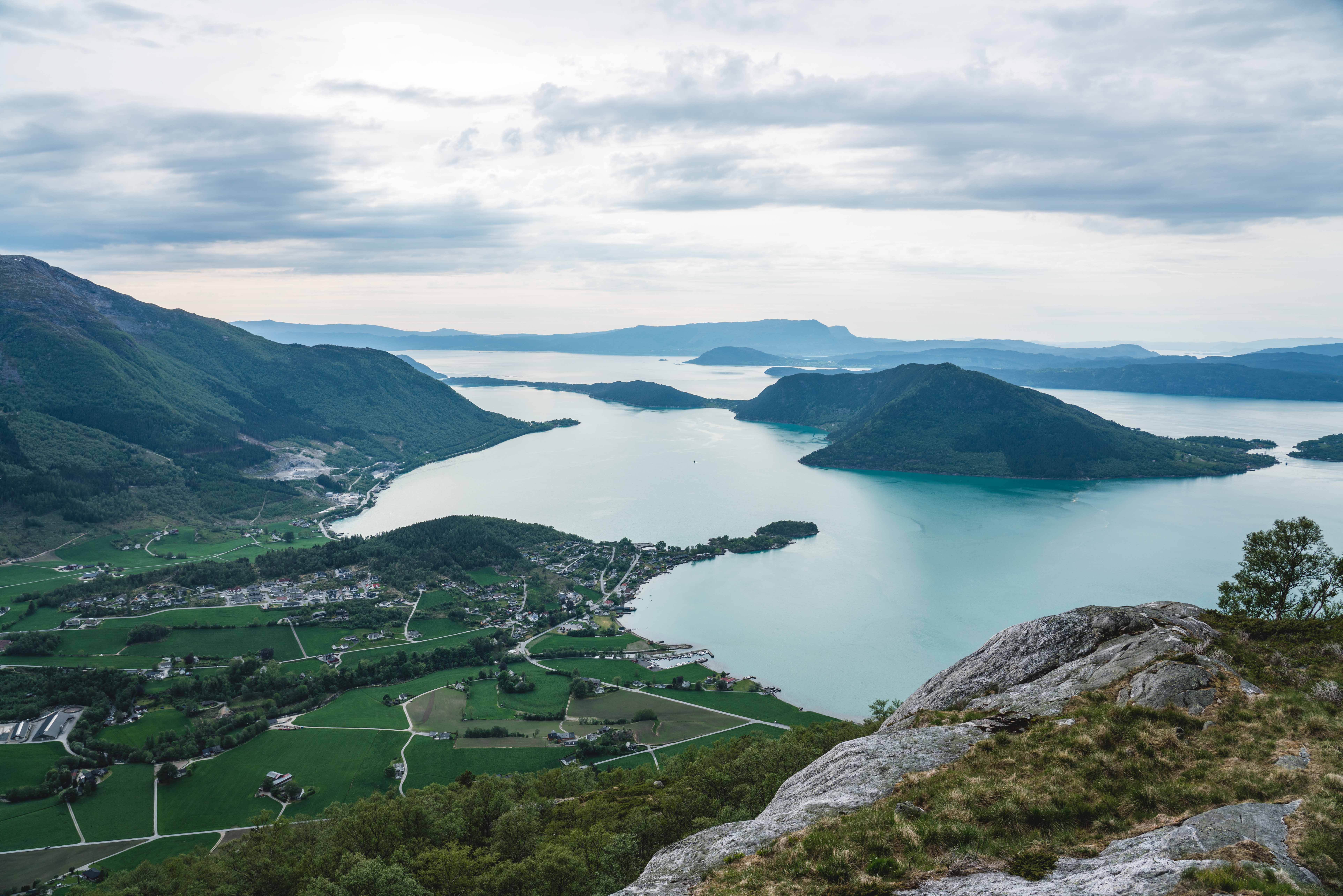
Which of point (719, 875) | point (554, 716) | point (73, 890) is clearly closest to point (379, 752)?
point (554, 716)

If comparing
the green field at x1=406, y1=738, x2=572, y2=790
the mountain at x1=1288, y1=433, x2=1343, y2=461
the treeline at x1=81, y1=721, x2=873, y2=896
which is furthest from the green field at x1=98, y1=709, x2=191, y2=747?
the mountain at x1=1288, y1=433, x2=1343, y2=461

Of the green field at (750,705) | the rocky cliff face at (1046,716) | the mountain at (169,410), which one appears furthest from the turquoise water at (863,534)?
the rocky cliff face at (1046,716)

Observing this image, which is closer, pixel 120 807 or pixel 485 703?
pixel 120 807

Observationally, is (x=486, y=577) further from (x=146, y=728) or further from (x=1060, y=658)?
(x=1060, y=658)

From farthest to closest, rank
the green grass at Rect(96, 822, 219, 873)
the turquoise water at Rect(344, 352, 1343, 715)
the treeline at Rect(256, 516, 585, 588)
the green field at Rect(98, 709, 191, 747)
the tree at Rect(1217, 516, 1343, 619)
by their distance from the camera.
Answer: the treeline at Rect(256, 516, 585, 588)
the turquoise water at Rect(344, 352, 1343, 715)
the green field at Rect(98, 709, 191, 747)
the green grass at Rect(96, 822, 219, 873)
the tree at Rect(1217, 516, 1343, 619)

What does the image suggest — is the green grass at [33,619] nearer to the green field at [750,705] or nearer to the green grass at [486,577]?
the green grass at [486,577]

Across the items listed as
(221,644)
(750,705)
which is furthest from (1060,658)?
(221,644)

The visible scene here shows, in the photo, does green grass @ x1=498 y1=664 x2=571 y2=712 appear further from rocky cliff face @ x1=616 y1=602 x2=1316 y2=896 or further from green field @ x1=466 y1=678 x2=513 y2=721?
rocky cliff face @ x1=616 y1=602 x2=1316 y2=896
